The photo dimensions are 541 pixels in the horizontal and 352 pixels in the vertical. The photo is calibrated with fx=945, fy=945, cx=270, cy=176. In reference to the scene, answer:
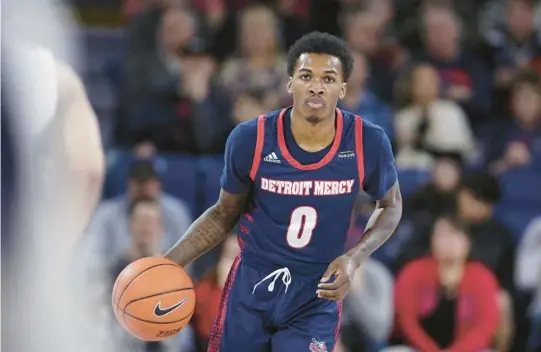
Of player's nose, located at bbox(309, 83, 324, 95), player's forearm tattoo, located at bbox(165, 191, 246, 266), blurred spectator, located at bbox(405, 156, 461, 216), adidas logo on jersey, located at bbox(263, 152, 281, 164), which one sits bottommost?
blurred spectator, located at bbox(405, 156, 461, 216)

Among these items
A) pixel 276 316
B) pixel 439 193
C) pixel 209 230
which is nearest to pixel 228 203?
pixel 209 230

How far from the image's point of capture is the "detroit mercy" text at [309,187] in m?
3.77

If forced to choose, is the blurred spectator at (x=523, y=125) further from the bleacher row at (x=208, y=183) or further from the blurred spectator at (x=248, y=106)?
the blurred spectator at (x=248, y=106)

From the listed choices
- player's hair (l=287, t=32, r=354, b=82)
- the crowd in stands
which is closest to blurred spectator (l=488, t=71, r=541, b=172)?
the crowd in stands

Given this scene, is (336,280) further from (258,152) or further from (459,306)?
(459,306)

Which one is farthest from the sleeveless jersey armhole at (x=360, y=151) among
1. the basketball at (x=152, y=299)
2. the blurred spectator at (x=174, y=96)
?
the blurred spectator at (x=174, y=96)

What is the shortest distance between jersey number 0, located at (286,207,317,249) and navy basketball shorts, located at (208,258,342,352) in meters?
0.13

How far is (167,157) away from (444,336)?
2.30 m

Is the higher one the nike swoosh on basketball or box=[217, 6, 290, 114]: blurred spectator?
box=[217, 6, 290, 114]: blurred spectator

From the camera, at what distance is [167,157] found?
675 centimetres

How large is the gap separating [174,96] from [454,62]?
7.40 ft

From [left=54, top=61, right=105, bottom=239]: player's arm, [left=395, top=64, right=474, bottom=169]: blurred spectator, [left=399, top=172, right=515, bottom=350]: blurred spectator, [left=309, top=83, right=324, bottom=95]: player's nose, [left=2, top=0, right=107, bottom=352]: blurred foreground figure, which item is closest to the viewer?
[left=2, top=0, right=107, bottom=352]: blurred foreground figure

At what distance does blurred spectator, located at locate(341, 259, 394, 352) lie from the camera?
19.9 ft

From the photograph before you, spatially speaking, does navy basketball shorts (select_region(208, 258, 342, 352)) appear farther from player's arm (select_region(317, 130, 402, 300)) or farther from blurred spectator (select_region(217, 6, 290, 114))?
blurred spectator (select_region(217, 6, 290, 114))
